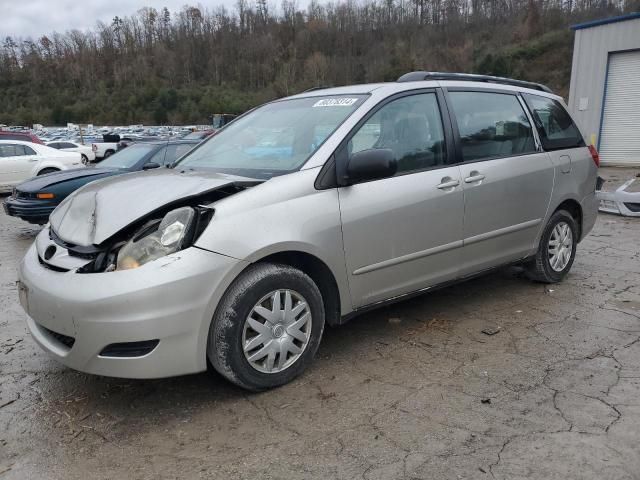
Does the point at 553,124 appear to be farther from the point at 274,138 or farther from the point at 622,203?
the point at 622,203

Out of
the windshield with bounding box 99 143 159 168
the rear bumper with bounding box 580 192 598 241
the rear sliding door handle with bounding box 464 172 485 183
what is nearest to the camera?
the rear sliding door handle with bounding box 464 172 485 183

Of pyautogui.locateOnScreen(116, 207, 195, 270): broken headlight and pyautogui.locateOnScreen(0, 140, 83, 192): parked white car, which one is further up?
pyautogui.locateOnScreen(116, 207, 195, 270): broken headlight

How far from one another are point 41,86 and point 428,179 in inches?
4668

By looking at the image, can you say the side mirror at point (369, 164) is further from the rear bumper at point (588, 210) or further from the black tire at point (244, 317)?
the rear bumper at point (588, 210)

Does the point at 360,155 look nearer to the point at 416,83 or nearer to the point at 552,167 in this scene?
the point at 416,83

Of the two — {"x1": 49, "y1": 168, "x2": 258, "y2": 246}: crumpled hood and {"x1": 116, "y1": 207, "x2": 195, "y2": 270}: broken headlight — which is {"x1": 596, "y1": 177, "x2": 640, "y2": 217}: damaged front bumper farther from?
{"x1": 116, "y1": 207, "x2": 195, "y2": 270}: broken headlight

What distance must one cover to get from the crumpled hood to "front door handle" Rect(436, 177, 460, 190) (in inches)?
54.9

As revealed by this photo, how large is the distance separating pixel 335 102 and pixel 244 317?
1700mm

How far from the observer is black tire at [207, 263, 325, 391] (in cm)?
279

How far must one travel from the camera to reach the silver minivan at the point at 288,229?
2646 millimetres

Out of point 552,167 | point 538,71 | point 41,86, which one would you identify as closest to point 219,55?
point 41,86

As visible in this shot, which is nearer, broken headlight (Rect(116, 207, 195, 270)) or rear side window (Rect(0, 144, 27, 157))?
broken headlight (Rect(116, 207, 195, 270))

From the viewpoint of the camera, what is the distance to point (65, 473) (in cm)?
239

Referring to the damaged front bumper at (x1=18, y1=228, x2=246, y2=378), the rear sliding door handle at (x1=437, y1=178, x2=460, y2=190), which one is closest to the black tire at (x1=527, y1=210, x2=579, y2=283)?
the rear sliding door handle at (x1=437, y1=178, x2=460, y2=190)
